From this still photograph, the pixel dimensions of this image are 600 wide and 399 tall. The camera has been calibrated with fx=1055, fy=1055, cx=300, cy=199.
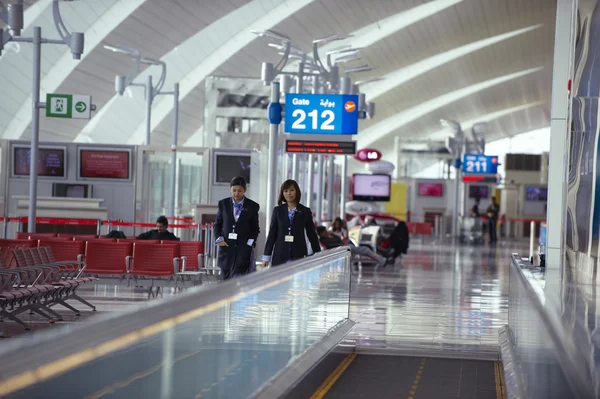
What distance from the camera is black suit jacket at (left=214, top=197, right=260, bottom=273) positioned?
10.7 metres

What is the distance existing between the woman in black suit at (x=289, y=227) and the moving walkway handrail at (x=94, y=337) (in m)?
5.13

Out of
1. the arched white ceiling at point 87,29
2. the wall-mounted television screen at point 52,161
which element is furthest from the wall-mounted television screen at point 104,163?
the arched white ceiling at point 87,29

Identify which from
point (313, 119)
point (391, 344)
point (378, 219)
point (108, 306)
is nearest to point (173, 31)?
point (378, 219)

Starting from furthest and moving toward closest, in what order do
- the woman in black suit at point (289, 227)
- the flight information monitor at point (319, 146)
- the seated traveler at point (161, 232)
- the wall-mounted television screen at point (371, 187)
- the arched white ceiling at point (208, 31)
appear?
the wall-mounted television screen at point (371, 187) < the arched white ceiling at point (208, 31) < the flight information monitor at point (319, 146) < the seated traveler at point (161, 232) < the woman in black suit at point (289, 227)

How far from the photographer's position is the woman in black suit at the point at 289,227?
412 inches

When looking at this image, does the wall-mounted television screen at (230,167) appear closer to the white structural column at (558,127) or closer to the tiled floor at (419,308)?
the tiled floor at (419,308)

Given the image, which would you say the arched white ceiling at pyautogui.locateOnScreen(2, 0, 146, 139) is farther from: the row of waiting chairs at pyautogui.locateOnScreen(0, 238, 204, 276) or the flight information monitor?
the row of waiting chairs at pyautogui.locateOnScreen(0, 238, 204, 276)

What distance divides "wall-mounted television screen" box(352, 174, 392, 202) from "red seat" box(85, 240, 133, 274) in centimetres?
2438

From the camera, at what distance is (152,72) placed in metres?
47.0

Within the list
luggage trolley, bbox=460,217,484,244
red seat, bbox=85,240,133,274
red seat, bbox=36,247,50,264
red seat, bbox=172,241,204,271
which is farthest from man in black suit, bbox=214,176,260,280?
luggage trolley, bbox=460,217,484,244

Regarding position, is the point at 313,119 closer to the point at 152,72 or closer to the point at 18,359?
the point at 18,359

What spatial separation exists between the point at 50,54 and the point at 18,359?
38308mm

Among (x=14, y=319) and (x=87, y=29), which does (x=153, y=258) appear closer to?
(x=14, y=319)

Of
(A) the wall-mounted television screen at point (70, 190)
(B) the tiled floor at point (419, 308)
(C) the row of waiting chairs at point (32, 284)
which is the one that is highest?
(A) the wall-mounted television screen at point (70, 190)
